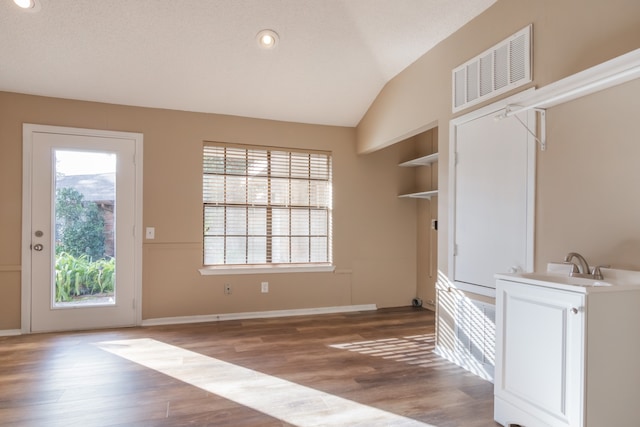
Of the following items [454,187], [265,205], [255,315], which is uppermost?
[454,187]

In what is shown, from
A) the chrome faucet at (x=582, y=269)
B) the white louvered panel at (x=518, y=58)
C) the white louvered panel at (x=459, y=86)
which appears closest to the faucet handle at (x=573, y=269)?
the chrome faucet at (x=582, y=269)

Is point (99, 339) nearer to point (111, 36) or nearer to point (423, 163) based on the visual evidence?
point (111, 36)

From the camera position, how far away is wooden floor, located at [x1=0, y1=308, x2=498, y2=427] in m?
2.19

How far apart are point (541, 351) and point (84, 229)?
4173mm

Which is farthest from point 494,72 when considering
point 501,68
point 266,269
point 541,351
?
point 266,269

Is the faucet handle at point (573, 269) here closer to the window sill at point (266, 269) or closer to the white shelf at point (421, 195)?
the white shelf at point (421, 195)

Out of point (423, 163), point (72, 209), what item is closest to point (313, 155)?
point (423, 163)

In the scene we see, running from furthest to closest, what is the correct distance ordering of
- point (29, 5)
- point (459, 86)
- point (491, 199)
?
point (459, 86), point (29, 5), point (491, 199)

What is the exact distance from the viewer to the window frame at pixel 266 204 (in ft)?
14.3

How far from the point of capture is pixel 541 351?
1873 millimetres

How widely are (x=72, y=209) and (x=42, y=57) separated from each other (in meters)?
1.47

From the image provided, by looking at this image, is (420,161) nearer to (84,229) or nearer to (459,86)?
(459,86)

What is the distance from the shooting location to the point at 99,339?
3564mm

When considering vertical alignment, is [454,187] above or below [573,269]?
above
